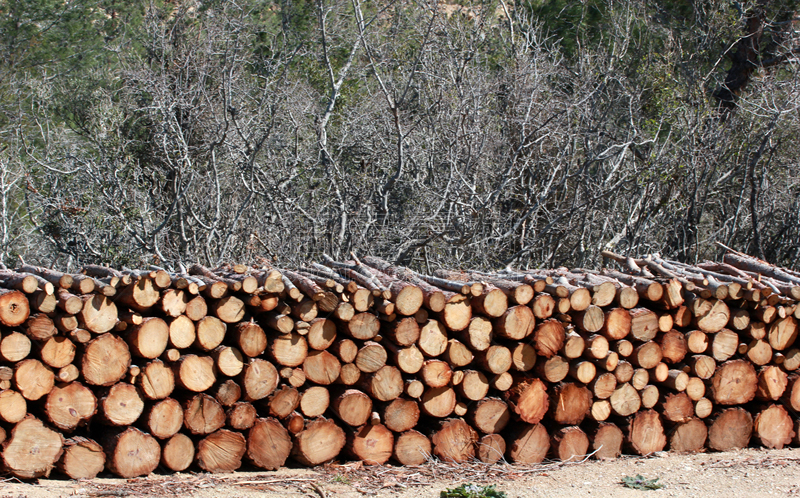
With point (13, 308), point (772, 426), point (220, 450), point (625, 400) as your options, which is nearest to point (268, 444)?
point (220, 450)

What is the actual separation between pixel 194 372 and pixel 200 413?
25 cm

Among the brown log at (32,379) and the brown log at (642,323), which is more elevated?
the brown log at (642,323)

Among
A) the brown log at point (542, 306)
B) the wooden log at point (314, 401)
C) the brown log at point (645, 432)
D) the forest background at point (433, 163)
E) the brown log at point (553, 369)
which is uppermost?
the forest background at point (433, 163)

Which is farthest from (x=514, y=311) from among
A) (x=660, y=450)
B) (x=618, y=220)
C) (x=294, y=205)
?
(x=618, y=220)

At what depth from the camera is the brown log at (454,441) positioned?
454 centimetres

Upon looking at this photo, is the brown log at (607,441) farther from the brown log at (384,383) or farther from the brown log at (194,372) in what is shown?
the brown log at (194,372)

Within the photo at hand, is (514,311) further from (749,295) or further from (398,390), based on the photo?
(749,295)

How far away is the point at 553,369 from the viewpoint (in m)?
4.56

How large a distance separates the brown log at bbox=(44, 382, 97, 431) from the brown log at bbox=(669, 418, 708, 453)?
3.70 m

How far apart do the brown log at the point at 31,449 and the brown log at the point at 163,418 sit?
0.48 meters

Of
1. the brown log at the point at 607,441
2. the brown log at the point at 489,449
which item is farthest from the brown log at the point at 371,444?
the brown log at the point at 607,441

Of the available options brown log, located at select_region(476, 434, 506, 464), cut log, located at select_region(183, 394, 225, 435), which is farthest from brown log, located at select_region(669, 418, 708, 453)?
cut log, located at select_region(183, 394, 225, 435)

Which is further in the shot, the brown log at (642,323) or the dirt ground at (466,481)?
the brown log at (642,323)

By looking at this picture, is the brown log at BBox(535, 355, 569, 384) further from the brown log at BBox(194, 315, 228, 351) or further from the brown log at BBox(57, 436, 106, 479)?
the brown log at BBox(57, 436, 106, 479)
